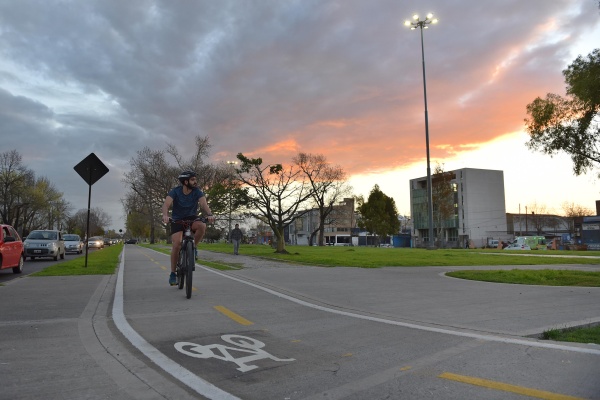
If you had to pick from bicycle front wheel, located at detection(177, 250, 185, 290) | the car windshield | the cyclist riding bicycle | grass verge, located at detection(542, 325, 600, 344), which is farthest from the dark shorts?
the car windshield

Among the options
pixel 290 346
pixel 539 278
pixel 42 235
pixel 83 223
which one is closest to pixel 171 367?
pixel 290 346

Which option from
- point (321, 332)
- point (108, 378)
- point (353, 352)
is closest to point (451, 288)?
point (321, 332)

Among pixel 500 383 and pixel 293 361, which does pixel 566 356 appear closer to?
pixel 500 383

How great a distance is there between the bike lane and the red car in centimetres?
867

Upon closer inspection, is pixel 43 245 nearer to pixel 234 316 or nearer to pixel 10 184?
pixel 234 316

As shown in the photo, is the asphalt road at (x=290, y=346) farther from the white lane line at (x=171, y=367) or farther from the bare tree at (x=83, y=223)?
the bare tree at (x=83, y=223)

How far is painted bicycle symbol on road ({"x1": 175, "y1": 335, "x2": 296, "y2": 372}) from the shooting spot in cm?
407

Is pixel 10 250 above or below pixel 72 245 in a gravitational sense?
above

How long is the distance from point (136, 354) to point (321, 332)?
2143 mm

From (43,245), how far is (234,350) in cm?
2169

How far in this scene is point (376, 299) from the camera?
26.3 feet

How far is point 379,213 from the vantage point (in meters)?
79.6

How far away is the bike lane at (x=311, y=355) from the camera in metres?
3.34

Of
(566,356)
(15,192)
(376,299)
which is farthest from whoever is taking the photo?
(15,192)
